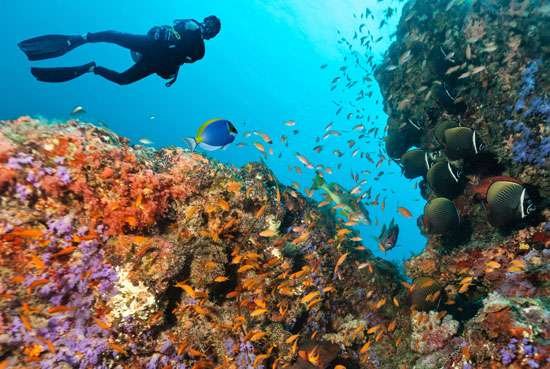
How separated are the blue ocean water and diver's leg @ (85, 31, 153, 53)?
217 ft

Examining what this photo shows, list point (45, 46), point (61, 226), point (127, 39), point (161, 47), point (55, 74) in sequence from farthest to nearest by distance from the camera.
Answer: point (127, 39) → point (161, 47) → point (55, 74) → point (45, 46) → point (61, 226)

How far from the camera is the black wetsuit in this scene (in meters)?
6.52

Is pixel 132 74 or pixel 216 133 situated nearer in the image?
pixel 216 133

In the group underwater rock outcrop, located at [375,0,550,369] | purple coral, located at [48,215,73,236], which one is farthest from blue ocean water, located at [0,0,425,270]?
purple coral, located at [48,215,73,236]

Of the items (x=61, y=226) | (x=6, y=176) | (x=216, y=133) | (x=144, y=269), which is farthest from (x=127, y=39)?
(x=144, y=269)

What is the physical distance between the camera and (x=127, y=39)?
6848mm

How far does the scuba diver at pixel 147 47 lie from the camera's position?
6.24m

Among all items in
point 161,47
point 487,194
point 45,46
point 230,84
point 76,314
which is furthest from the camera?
point 230,84

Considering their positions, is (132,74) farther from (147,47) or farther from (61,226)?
(61,226)

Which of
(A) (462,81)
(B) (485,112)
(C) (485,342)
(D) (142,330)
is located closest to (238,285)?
(D) (142,330)

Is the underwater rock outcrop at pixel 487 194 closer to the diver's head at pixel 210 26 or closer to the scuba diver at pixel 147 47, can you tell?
the diver's head at pixel 210 26

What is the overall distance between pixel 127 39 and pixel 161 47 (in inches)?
32.9

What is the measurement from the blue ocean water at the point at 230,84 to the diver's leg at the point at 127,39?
66115 mm

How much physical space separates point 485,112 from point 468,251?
3.01m
